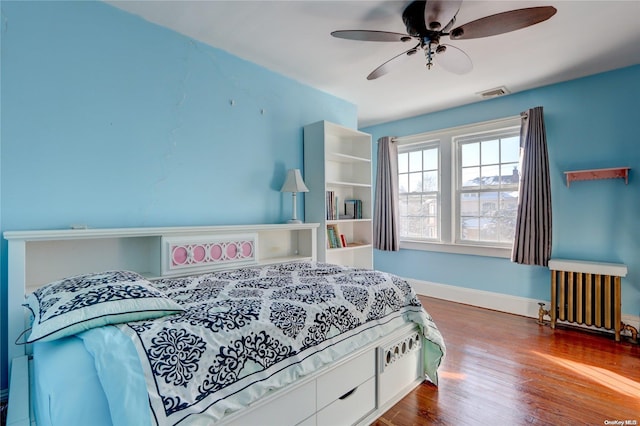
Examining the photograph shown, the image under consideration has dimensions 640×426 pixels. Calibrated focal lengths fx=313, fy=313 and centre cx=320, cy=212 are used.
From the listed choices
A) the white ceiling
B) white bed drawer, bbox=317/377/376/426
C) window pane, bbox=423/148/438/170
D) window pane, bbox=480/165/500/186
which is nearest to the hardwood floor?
white bed drawer, bbox=317/377/376/426

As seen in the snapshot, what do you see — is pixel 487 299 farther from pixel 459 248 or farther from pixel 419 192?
pixel 419 192

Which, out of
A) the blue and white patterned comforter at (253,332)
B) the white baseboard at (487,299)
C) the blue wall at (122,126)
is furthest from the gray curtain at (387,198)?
the blue and white patterned comforter at (253,332)

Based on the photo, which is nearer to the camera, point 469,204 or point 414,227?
point 469,204

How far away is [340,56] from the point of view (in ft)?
8.50

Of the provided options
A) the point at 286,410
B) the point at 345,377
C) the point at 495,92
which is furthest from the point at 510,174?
the point at 286,410

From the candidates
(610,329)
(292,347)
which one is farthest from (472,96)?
(292,347)

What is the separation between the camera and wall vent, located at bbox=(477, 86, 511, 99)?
330 centimetres

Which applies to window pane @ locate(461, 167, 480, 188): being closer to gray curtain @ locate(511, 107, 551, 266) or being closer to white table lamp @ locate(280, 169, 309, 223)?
gray curtain @ locate(511, 107, 551, 266)

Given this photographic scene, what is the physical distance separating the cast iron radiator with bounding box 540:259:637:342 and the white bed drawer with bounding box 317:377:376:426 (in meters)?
2.40

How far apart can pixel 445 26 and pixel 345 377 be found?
205cm

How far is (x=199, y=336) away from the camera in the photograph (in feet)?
3.48

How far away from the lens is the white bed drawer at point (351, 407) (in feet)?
4.79

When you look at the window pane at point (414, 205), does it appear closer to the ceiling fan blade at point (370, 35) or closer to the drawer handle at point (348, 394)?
the ceiling fan blade at point (370, 35)

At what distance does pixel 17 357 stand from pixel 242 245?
52.6 inches
